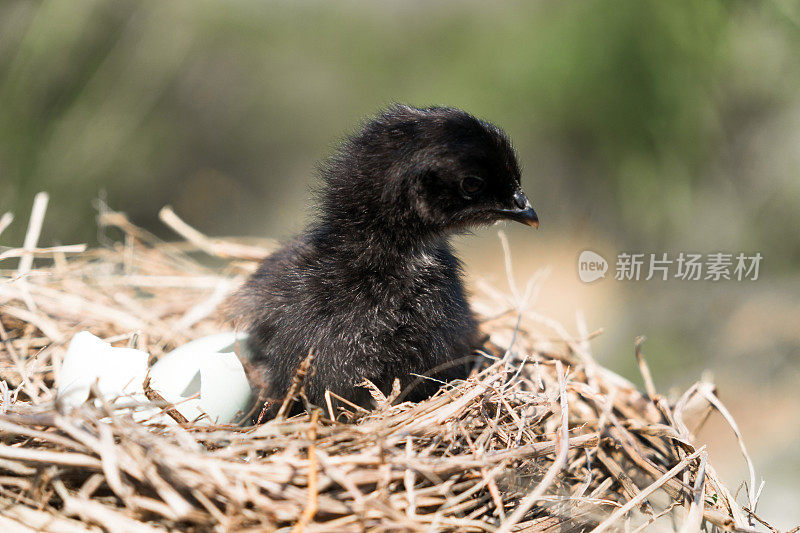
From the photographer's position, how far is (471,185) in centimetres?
145

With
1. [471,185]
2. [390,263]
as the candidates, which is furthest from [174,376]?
[471,185]

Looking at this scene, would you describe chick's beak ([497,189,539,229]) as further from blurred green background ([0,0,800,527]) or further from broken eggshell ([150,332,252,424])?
blurred green background ([0,0,800,527])

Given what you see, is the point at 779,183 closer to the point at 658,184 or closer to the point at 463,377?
the point at 658,184

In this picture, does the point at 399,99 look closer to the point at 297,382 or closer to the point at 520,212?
the point at 520,212

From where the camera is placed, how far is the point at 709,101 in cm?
283

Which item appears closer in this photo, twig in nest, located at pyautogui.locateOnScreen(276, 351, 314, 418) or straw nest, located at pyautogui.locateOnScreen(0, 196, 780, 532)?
straw nest, located at pyautogui.locateOnScreen(0, 196, 780, 532)

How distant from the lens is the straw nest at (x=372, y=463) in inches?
41.3

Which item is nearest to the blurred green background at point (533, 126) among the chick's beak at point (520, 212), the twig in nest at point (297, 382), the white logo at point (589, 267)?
the white logo at point (589, 267)

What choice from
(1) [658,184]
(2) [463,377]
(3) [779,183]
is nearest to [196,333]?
(2) [463,377]

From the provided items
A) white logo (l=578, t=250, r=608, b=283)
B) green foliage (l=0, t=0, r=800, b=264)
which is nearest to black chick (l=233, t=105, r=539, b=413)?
white logo (l=578, t=250, r=608, b=283)

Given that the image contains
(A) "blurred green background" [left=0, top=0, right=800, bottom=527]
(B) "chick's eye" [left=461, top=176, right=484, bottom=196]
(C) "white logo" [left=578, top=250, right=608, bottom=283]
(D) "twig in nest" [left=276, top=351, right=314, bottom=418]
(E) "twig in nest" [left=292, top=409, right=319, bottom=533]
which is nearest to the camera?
(E) "twig in nest" [left=292, top=409, right=319, bottom=533]

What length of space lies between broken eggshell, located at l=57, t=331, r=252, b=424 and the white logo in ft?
5.04

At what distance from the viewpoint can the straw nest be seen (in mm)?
1048

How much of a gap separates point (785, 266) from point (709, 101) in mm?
777
